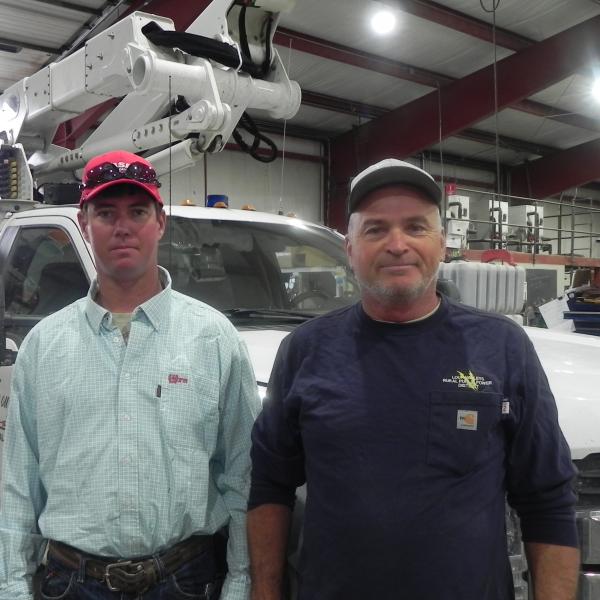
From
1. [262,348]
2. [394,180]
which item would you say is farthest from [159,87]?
[394,180]

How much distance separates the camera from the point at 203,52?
3.90m

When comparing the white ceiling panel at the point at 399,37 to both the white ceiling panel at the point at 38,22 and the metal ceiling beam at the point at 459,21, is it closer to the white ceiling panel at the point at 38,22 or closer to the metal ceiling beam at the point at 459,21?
the metal ceiling beam at the point at 459,21

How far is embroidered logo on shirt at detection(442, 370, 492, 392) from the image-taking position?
160cm

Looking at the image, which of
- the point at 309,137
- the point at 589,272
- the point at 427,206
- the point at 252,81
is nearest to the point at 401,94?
the point at 309,137

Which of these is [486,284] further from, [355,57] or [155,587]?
[355,57]

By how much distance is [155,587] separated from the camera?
1.74m

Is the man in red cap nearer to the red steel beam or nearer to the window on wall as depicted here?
the window on wall

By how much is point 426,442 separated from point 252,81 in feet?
10.1

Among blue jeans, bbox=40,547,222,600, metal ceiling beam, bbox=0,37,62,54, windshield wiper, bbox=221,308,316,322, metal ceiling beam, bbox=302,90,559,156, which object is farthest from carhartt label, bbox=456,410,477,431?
metal ceiling beam, bbox=302,90,559,156

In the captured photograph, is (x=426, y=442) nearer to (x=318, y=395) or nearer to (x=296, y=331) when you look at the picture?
(x=318, y=395)

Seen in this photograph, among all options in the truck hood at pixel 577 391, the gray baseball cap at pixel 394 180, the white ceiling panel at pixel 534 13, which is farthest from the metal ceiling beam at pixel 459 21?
the gray baseball cap at pixel 394 180

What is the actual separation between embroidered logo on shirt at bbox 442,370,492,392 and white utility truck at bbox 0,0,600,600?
0.90m

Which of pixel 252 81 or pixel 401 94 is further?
pixel 401 94

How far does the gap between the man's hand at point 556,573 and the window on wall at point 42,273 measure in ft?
7.24
